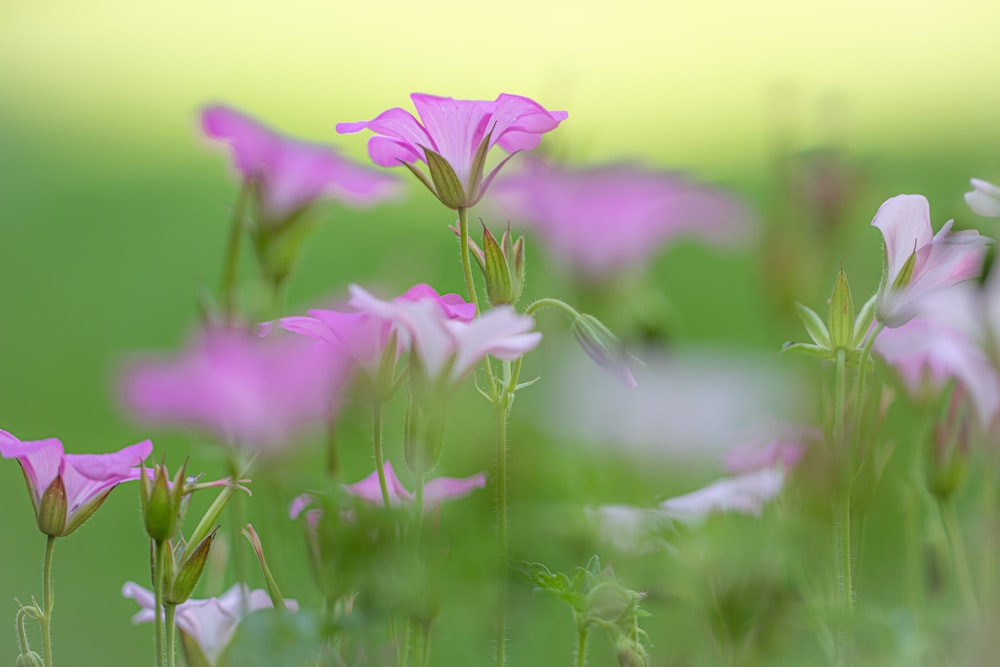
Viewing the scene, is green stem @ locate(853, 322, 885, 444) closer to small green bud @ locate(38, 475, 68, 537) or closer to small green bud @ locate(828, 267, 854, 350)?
small green bud @ locate(828, 267, 854, 350)

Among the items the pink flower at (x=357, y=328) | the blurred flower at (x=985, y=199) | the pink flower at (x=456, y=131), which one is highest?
the pink flower at (x=456, y=131)

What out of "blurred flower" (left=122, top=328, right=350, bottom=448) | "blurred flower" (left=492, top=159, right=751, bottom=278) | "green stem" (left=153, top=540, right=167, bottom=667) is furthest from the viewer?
"blurred flower" (left=492, top=159, right=751, bottom=278)

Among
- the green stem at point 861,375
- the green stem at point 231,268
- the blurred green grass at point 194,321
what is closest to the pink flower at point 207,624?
the blurred green grass at point 194,321

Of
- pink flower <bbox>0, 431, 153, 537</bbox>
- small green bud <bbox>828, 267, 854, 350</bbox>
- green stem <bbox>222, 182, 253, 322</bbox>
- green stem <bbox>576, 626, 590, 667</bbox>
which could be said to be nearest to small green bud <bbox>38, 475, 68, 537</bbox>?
pink flower <bbox>0, 431, 153, 537</bbox>

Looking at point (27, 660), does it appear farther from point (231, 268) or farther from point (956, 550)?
point (956, 550)

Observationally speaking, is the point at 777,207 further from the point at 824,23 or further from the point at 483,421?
the point at 824,23

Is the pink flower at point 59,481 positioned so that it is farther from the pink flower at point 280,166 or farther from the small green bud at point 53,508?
the pink flower at point 280,166
